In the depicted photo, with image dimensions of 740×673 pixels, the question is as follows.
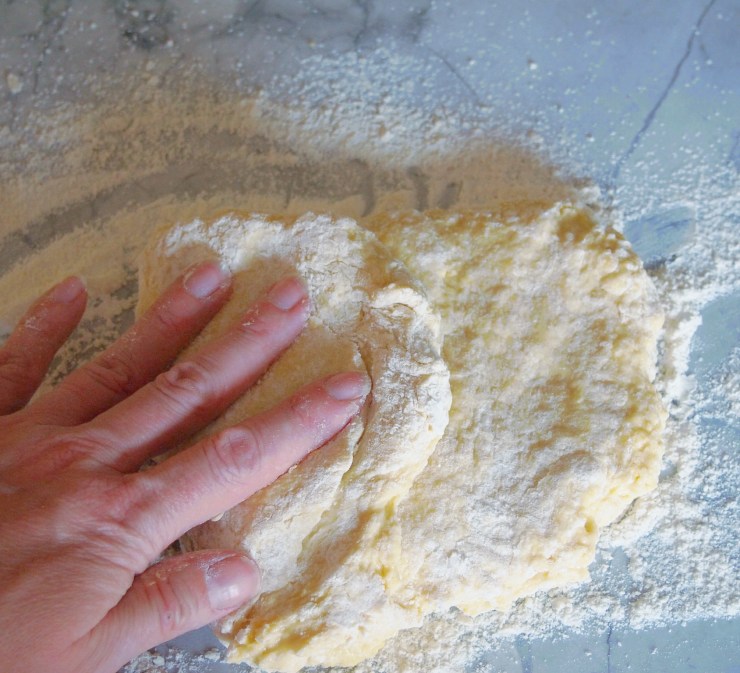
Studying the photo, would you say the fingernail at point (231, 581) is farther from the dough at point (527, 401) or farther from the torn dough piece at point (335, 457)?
the dough at point (527, 401)

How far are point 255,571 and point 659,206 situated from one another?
54.9 inches

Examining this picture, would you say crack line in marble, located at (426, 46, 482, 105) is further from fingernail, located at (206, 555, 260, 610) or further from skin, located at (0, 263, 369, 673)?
fingernail, located at (206, 555, 260, 610)

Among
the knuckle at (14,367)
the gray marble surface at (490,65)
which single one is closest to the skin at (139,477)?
the knuckle at (14,367)

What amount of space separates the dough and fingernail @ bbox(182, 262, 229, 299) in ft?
1.25

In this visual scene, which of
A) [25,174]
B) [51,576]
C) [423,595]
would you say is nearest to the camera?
[51,576]

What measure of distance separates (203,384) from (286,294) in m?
0.24

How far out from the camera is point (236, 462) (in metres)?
→ 1.24

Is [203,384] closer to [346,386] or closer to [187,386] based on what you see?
[187,386]

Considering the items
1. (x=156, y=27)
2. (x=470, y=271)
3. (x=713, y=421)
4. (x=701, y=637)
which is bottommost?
(x=701, y=637)

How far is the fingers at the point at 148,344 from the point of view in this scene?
139 centimetres

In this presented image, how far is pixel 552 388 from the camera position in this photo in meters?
1.54

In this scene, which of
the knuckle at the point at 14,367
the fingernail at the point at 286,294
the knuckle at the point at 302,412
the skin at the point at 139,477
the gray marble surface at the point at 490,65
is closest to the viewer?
the skin at the point at 139,477

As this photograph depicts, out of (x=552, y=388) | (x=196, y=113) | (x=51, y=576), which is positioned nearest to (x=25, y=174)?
(x=196, y=113)

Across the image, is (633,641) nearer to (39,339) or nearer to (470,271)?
(470,271)
